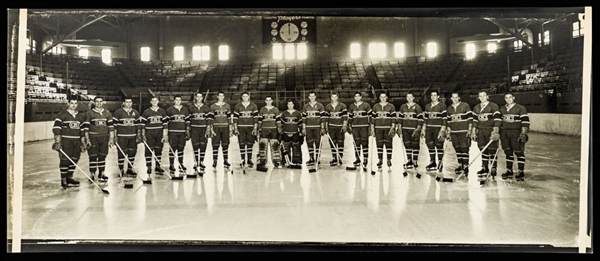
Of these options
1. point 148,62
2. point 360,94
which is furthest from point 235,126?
point 360,94

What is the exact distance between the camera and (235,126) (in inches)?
189

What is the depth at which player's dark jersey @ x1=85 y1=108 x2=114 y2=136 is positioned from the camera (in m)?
4.14

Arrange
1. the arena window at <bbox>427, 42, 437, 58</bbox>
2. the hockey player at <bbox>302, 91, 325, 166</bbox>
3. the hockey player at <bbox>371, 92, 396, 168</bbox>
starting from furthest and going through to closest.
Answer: the hockey player at <bbox>302, 91, 325, 166</bbox> < the hockey player at <bbox>371, 92, 396, 168</bbox> < the arena window at <bbox>427, 42, 437, 58</bbox>

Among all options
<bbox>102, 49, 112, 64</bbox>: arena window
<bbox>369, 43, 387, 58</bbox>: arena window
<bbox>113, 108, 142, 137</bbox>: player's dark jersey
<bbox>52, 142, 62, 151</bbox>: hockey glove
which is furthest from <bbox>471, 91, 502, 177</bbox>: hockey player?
<bbox>52, 142, 62, 151</bbox>: hockey glove

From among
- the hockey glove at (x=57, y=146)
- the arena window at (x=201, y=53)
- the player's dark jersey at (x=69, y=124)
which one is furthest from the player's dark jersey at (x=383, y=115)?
the hockey glove at (x=57, y=146)

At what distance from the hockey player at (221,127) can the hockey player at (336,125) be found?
1240 millimetres

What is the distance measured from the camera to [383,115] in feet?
15.4

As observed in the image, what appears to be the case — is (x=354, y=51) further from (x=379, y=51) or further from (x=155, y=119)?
(x=155, y=119)

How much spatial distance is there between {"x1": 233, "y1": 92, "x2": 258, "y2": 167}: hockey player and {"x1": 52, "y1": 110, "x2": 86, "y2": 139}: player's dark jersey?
5.70ft

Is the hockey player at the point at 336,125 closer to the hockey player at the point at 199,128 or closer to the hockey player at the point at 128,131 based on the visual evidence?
the hockey player at the point at 199,128

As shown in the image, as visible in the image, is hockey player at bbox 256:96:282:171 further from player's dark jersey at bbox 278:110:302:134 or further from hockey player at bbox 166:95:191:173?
hockey player at bbox 166:95:191:173

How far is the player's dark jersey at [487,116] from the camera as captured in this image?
4.29 m

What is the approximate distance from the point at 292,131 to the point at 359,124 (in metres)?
0.90

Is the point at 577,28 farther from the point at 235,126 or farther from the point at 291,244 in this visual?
the point at 235,126
